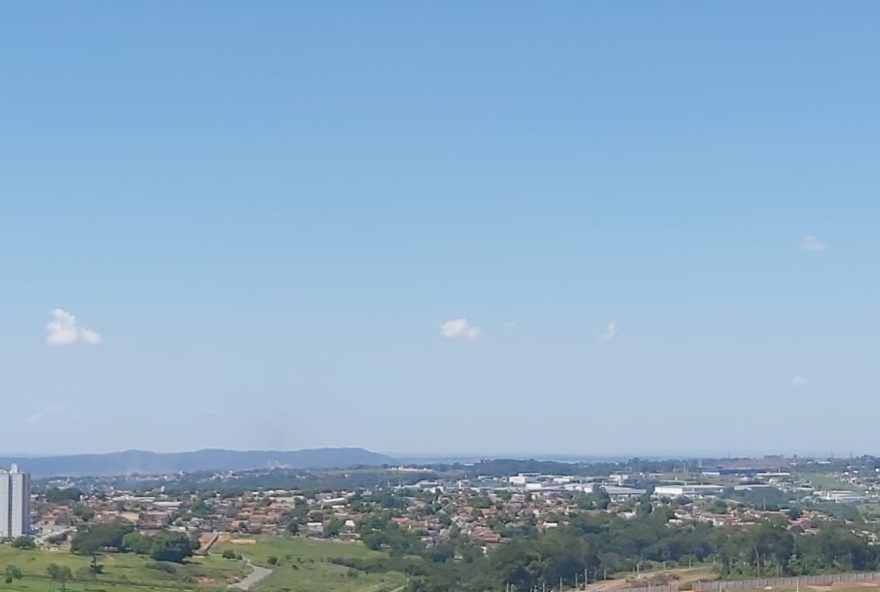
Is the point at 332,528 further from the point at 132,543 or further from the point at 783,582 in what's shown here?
the point at 783,582

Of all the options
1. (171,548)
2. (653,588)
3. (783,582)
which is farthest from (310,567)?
(783,582)

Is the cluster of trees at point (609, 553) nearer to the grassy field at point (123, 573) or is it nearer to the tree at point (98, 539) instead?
the grassy field at point (123, 573)

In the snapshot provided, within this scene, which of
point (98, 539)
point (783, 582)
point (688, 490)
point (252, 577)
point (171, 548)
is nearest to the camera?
point (783, 582)

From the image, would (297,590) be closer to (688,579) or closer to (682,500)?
(688,579)

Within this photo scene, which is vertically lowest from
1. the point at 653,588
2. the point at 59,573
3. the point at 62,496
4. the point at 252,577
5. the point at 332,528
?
the point at 653,588

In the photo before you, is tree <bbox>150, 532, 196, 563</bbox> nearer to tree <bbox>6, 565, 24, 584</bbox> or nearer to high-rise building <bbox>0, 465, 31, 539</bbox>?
tree <bbox>6, 565, 24, 584</bbox>

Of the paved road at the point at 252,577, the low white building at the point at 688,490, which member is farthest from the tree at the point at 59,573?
the low white building at the point at 688,490

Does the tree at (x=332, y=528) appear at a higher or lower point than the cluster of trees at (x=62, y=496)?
lower
